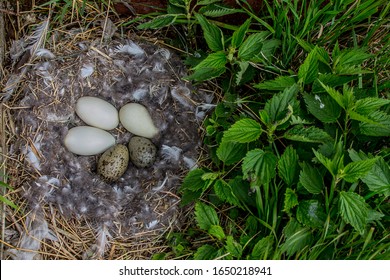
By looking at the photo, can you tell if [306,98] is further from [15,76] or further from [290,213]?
[15,76]

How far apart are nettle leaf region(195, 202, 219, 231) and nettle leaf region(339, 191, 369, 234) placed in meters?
0.36

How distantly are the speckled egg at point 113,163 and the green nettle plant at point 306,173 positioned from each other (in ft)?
0.81

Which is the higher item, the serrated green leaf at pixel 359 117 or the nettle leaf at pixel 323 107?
the serrated green leaf at pixel 359 117

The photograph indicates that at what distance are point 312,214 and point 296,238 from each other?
8 cm

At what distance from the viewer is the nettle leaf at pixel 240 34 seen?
1529 mm

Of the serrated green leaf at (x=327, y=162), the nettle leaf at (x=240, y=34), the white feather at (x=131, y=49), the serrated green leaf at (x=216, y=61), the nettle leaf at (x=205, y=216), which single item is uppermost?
the nettle leaf at (x=240, y=34)

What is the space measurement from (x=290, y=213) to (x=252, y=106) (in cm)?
35

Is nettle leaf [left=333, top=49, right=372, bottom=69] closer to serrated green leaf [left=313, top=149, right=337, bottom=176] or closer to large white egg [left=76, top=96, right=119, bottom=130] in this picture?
serrated green leaf [left=313, top=149, right=337, bottom=176]

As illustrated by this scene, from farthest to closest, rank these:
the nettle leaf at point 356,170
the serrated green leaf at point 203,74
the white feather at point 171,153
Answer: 1. the white feather at point 171,153
2. the serrated green leaf at point 203,74
3. the nettle leaf at point 356,170

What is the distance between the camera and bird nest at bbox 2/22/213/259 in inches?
66.1

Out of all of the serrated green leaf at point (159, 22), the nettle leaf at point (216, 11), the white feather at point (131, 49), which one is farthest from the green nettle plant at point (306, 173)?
the white feather at point (131, 49)

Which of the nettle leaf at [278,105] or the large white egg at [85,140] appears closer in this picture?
the nettle leaf at [278,105]

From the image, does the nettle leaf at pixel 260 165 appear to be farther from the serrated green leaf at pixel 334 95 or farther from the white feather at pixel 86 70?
the white feather at pixel 86 70

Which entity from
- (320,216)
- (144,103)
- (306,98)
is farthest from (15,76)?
(320,216)
